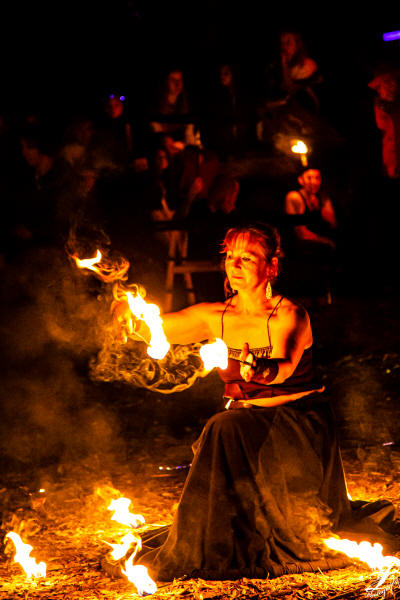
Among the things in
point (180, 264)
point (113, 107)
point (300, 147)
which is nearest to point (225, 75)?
point (300, 147)

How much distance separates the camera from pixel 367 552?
145 inches

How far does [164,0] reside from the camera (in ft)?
A: 34.2

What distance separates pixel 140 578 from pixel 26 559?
786mm

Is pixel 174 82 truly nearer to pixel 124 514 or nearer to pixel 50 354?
pixel 50 354

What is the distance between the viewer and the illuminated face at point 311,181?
8.17m

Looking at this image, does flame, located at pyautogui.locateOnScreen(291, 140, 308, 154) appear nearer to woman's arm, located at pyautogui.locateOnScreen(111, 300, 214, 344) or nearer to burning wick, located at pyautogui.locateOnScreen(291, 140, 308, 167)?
burning wick, located at pyautogui.locateOnScreen(291, 140, 308, 167)

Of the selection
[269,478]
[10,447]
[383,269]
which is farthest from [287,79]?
[269,478]

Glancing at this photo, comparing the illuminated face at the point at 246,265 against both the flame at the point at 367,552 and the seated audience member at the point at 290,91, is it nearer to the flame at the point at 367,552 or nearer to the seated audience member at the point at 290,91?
the flame at the point at 367,552

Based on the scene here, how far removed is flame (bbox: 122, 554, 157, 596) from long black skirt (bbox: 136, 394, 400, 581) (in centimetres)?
5

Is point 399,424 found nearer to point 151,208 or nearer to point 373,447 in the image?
point 373,447

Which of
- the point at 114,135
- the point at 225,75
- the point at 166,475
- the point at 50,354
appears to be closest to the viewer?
the point at 166,475

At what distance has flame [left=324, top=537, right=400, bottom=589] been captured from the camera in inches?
141

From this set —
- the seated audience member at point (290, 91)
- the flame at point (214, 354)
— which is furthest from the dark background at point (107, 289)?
the flame at point (214, 354)

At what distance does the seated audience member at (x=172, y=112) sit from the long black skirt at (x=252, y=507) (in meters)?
5.15
